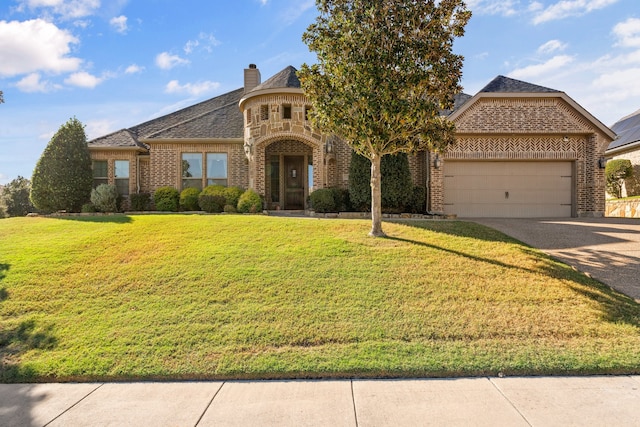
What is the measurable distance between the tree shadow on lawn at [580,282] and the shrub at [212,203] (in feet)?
26.0

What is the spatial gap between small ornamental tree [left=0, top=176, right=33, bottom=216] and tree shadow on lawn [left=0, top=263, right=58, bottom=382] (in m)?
22.4

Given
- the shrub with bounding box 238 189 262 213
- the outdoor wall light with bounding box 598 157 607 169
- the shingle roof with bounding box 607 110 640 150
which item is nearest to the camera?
the shrub with bounding box 238 189 262 213

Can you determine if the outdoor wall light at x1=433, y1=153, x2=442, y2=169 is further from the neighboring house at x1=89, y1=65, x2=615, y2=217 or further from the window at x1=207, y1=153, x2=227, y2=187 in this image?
the window at x1=207, y1=153, x2=227, y2=187

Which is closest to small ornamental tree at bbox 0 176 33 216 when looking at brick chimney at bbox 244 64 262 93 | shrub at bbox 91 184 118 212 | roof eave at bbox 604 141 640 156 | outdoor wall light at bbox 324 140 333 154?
shrub at bbox 91 184 118 212

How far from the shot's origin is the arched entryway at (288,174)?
51.9 ft

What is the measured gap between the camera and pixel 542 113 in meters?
13.8

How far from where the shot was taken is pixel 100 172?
53.5 ft

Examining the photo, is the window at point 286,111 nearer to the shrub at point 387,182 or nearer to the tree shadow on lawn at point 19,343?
the shrub at point 387,182

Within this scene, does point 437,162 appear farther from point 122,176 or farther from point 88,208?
point 88,208

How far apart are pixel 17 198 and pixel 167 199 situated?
15581mm

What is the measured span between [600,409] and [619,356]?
4.07 ft

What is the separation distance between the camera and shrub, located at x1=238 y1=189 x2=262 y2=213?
1350 centimetres

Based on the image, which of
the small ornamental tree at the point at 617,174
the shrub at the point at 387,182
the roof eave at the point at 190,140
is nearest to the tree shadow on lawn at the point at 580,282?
the shrub at the point at 387,182

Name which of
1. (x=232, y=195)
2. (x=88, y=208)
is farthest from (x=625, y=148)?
(x=88, y=208)
